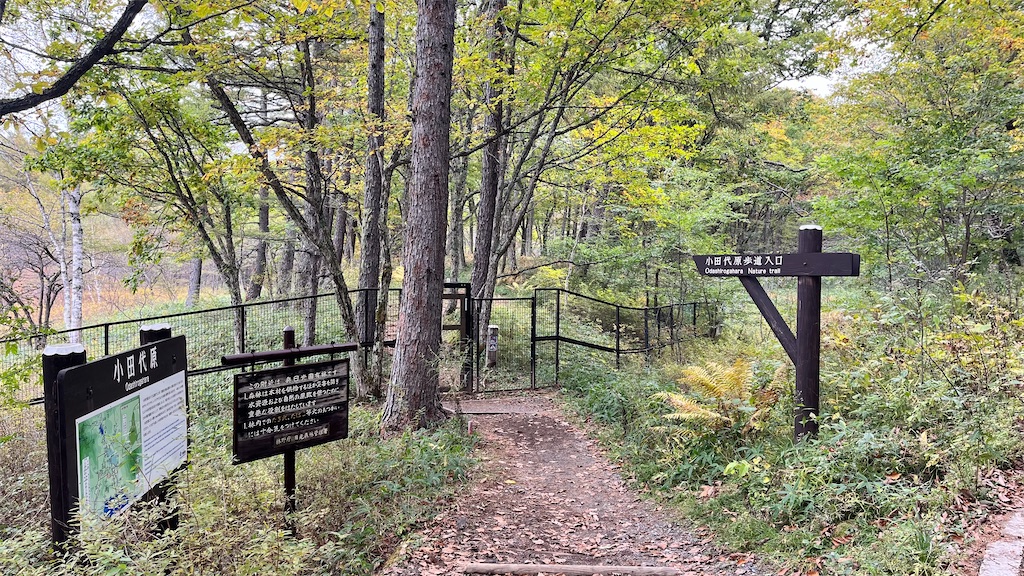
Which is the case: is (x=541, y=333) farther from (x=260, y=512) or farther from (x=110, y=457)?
(x=110, y=457)

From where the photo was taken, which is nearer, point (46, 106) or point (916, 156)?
point (46, 106)

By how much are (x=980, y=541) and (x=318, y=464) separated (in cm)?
475

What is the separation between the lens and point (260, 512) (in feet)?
12.6

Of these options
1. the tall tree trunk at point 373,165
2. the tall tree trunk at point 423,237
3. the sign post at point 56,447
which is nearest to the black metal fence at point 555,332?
the tall tree trunk at point 373,165

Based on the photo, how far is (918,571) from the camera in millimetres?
2807

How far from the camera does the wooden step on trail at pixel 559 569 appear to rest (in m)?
3.62

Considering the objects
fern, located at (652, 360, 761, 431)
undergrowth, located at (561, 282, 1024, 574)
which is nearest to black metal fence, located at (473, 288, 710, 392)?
fern, located at (652, 360, 761, 431)

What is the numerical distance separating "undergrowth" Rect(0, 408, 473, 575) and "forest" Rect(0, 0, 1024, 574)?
0.29 ft

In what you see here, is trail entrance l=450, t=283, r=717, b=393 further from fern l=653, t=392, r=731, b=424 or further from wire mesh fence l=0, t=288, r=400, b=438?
fern l=653, t=392, r=731, b=424

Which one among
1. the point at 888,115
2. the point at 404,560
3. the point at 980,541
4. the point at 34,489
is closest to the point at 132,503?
the point at 404,560

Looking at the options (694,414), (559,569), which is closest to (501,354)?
(694,414)

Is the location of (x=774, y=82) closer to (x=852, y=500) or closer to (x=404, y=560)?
(x=852, y=500)

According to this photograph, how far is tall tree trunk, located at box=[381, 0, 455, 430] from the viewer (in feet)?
20.9

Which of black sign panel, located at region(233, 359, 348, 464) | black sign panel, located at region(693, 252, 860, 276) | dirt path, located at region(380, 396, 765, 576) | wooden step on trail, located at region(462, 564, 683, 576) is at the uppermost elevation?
black sign panel, located at region(693, 252, 860, 276)
